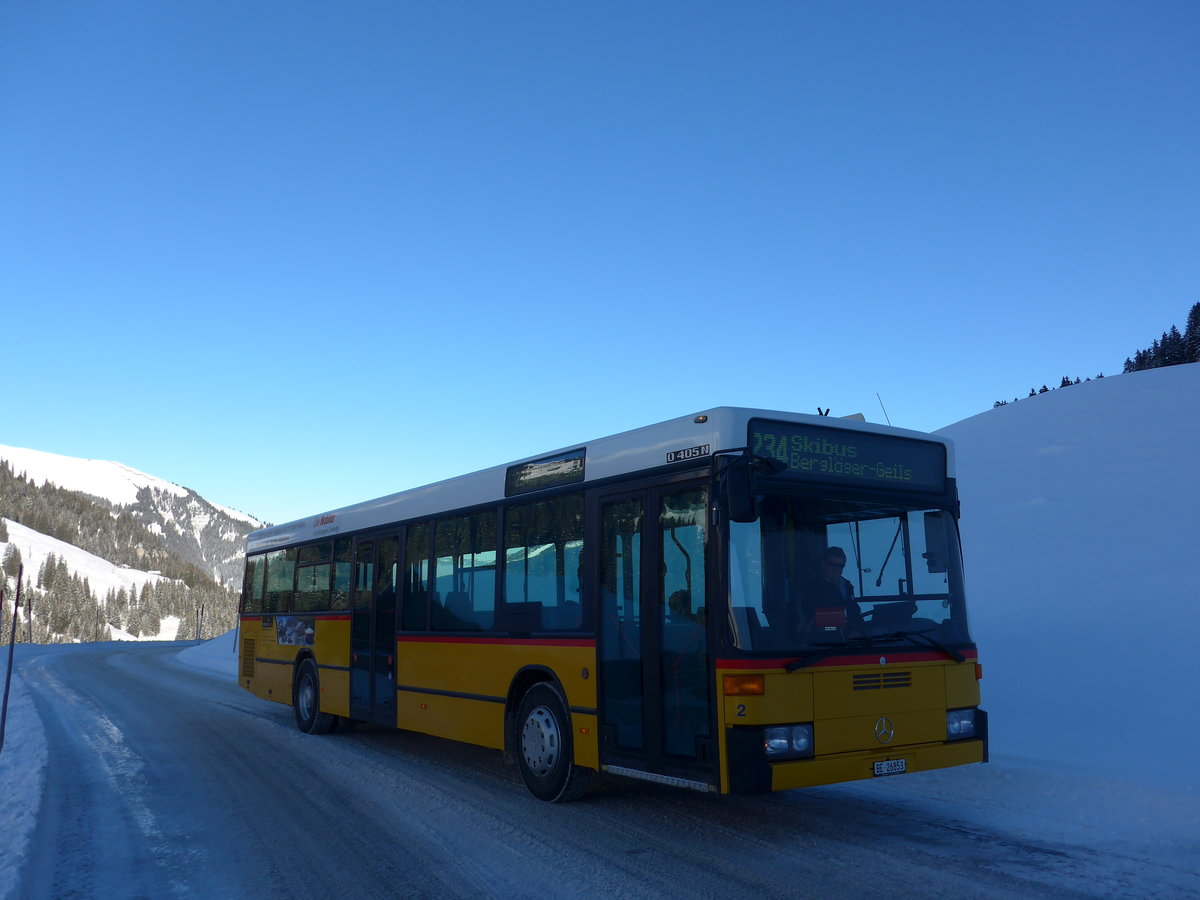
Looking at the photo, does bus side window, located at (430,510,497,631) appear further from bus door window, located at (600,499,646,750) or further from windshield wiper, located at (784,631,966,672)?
windshield wiper, located at (784,631,966,672)

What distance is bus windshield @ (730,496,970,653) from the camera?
20.5ft

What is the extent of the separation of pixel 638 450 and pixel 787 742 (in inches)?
99.3

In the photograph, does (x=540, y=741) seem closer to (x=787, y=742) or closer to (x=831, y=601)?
(x=787, y=742)

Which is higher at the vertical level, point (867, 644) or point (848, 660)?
point (867, 644)

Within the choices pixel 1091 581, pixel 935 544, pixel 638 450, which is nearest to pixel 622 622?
pixel 638 450

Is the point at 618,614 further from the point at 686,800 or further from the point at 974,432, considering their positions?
the point at 974,432

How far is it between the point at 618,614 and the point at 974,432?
1458 inches

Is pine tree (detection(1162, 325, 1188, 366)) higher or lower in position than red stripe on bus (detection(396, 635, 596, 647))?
higher

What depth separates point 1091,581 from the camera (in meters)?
17.4

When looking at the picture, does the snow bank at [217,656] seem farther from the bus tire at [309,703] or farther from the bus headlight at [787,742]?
the bus headlight at [787,742]

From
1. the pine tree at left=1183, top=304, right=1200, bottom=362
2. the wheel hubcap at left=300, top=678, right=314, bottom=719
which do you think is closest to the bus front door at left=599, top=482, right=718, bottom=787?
the wheel hubcap at left=300, top=678, right=314, bottom=719

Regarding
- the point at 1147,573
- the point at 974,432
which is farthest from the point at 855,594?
the point at 974,432

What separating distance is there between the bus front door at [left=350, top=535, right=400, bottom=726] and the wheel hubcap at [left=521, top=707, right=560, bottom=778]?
10.2 feet

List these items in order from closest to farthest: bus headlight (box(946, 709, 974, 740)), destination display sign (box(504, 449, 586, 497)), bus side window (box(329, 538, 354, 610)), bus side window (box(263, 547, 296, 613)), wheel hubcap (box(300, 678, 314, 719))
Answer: bus headlight (box(946, 709, 974, 740))
destination display sign (box(504, 449, 586, 497))
bus side window (box(329, 538, 354, 610))
wheel hubcap (box(300, 678, 314, 719))
bus side window (box(263, 547, 296, 613))
